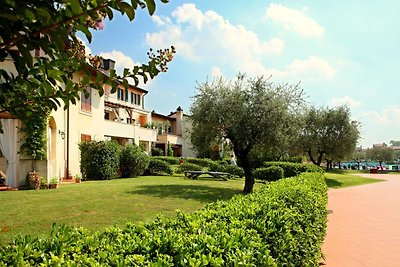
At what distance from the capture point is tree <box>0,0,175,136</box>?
1.27 meters

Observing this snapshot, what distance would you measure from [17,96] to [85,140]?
21.3 meters

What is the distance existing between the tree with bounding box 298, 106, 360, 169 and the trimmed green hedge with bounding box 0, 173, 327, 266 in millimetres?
32000

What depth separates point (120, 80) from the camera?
6.14ft

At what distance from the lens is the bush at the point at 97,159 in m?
20.8

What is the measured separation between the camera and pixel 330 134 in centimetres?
3522

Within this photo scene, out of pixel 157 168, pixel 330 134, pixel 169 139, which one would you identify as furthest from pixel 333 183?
pixel 169 139

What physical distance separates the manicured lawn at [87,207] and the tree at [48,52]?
5.39 m

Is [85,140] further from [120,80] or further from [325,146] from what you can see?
[325,146]

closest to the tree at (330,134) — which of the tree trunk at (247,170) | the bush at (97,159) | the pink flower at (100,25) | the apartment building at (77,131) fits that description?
the apartment building at (77,131)

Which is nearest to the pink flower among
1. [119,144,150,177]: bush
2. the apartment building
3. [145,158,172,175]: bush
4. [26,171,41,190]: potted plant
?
the apartment building

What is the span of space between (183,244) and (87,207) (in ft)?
28.8

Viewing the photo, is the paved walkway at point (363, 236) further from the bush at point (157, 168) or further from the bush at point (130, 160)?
the bush at point (157, 168)

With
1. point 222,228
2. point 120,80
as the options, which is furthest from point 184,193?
point 120,80

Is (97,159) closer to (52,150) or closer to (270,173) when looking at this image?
(52,150)
